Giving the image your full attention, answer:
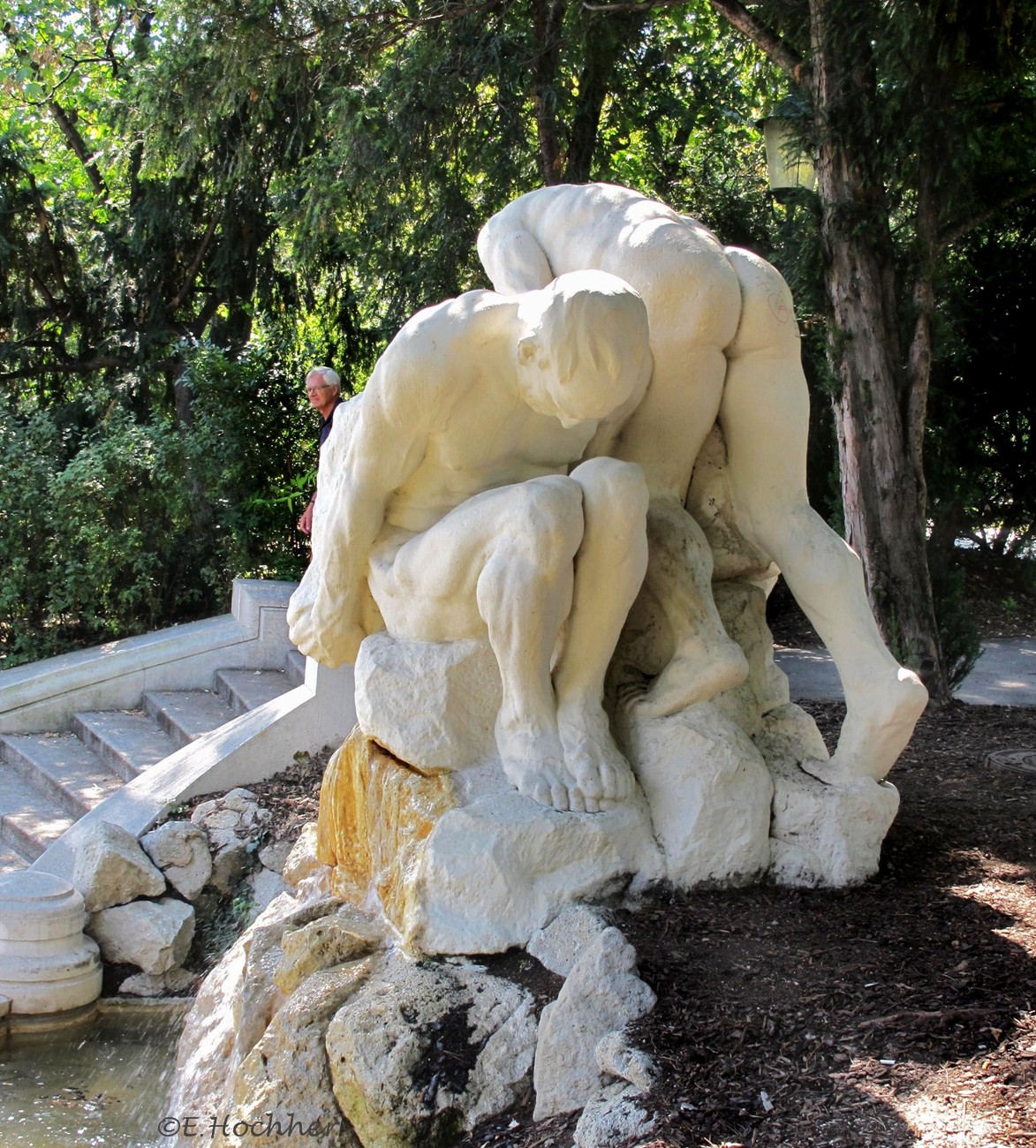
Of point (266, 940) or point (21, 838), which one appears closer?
point (266, 940)

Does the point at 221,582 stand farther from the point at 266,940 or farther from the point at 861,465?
the point at 266,940

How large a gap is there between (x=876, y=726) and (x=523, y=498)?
120 centimetres

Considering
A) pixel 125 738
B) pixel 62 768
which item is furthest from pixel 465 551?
pixel 125 738

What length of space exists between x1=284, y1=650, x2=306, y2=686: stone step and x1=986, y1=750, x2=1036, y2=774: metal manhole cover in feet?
15.0

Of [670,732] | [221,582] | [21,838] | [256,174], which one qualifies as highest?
[256,174]

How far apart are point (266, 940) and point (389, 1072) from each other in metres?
1.08

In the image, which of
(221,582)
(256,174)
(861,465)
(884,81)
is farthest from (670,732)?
(256,174)

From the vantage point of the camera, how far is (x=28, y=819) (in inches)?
281

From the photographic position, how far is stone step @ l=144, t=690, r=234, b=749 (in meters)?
8.05

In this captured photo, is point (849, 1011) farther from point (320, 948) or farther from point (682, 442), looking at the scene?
point (682, 442)

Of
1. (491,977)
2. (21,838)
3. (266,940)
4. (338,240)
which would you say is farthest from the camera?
(338,240)

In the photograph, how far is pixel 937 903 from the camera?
11.7ft

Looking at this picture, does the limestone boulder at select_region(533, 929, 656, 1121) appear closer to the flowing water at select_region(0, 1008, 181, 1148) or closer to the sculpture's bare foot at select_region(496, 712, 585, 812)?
the sculpture's bare foot at select_region(496, 712, 585, 812)

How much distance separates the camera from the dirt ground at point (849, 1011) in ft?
8.18
